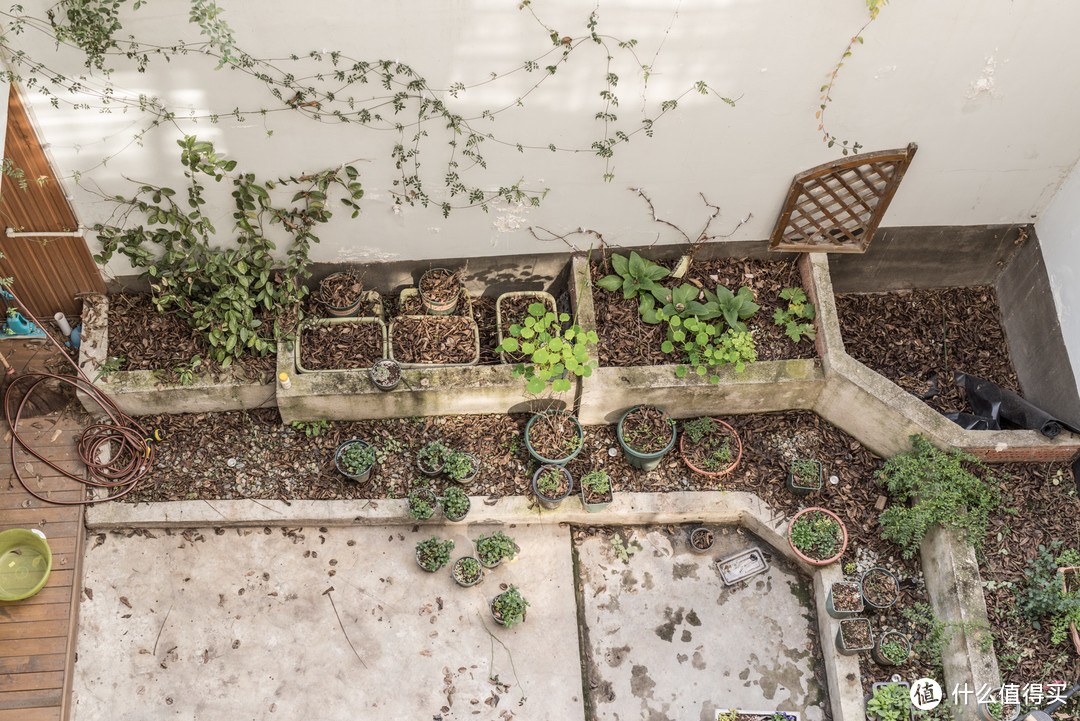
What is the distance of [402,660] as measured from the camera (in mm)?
6031

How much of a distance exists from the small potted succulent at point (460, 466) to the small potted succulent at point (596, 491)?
893 millimetres

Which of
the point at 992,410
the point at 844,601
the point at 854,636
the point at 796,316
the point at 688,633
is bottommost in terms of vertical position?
the point at 854,636

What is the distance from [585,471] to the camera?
6645 millimetres

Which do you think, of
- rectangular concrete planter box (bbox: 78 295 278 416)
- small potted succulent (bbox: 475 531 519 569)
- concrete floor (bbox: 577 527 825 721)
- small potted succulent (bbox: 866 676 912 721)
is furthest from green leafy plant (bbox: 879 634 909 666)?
rectangular concrete planter box (bbox: 78 295 278 416)

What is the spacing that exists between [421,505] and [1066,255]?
18.1 feet

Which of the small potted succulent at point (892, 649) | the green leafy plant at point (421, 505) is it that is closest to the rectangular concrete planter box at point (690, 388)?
the green leafy plant at point (421, 505)

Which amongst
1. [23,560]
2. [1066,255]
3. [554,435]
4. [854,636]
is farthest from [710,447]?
[23,560]

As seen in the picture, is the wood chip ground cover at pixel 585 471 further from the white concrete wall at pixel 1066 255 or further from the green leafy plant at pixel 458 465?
the white concrete wall at pixel 1066 255

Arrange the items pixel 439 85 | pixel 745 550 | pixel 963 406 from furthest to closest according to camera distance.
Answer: pixel 963 406
pixel 745 550
pixel 439 85

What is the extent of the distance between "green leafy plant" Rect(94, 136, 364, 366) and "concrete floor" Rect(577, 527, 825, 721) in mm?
3221

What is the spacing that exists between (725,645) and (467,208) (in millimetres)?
3976

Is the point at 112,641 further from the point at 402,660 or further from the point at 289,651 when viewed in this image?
the point at 402,660

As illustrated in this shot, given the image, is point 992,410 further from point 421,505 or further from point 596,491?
point 421,505

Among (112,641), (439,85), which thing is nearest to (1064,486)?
(439,85)
